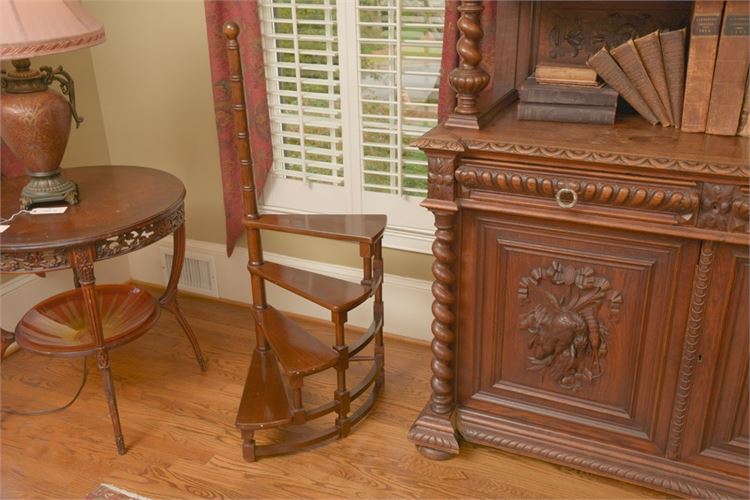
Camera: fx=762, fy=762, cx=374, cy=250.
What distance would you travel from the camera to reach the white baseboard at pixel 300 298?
9.37 feet

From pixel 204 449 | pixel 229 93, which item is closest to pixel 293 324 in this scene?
pixel 204 449

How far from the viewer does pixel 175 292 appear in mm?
2682

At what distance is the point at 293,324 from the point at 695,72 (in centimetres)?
137

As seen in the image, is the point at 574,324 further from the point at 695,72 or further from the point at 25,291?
the point at 25,291

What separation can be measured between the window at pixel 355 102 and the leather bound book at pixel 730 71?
921mm

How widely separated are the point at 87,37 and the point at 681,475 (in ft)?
6.79

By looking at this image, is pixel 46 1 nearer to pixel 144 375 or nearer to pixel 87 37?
pixel 87 37

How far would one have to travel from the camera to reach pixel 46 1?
2.12 m

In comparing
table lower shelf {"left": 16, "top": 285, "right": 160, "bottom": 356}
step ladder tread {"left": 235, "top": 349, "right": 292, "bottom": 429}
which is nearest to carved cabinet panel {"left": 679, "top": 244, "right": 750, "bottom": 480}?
step ladder tread {"left": 235, "top": 349, "right": 292, "bottom": 429}

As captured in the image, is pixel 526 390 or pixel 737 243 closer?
pixel 737 243

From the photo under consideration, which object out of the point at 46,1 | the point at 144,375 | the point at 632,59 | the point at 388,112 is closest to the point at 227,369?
the point at 144,375

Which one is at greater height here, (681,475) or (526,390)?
(526,390)

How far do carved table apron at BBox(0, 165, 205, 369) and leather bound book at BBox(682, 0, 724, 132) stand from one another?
1506 mm

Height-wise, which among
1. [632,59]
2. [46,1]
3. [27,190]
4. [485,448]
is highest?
[46,1]
